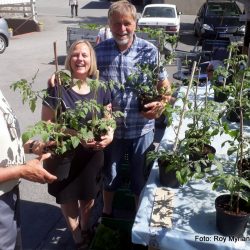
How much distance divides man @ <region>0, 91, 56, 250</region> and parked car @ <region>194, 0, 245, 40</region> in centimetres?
1098

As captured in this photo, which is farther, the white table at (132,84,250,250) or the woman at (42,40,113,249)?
the woman at (42,40,113,249)

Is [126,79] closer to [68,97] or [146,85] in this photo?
[146,85]

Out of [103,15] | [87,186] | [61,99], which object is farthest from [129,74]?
[103,15]

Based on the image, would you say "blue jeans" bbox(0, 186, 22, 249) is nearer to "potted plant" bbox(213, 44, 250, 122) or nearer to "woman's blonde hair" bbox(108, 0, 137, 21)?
"potted plant" bbox(213, 44, 250, 122)

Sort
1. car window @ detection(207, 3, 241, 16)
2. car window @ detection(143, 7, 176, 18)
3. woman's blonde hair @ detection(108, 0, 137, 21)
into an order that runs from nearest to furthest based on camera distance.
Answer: woman's blonde hair @ detection(108, 0, 137, 21) < car window @ detection(207, 3, 241, 16) < car window @ detection(143, 7, 176, 18)

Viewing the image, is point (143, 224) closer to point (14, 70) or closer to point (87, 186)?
point (87, 186)

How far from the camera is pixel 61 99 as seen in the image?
236 cm

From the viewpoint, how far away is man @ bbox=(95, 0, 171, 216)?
274cm

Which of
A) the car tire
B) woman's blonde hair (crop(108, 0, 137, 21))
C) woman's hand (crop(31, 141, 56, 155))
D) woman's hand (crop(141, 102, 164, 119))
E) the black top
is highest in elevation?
woman's blonde hair (crop(108, 0, 137, 21))

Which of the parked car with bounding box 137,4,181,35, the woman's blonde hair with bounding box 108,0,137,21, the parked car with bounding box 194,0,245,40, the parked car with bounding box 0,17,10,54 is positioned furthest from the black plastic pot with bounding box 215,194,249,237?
the parked car with bounding box 0,17,10,54

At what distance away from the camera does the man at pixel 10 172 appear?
6.40ft

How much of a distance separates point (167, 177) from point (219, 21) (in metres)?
12.6

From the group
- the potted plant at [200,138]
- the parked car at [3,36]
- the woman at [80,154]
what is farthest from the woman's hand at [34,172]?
the parked car at [3,36]

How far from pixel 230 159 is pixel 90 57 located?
1257 mm
